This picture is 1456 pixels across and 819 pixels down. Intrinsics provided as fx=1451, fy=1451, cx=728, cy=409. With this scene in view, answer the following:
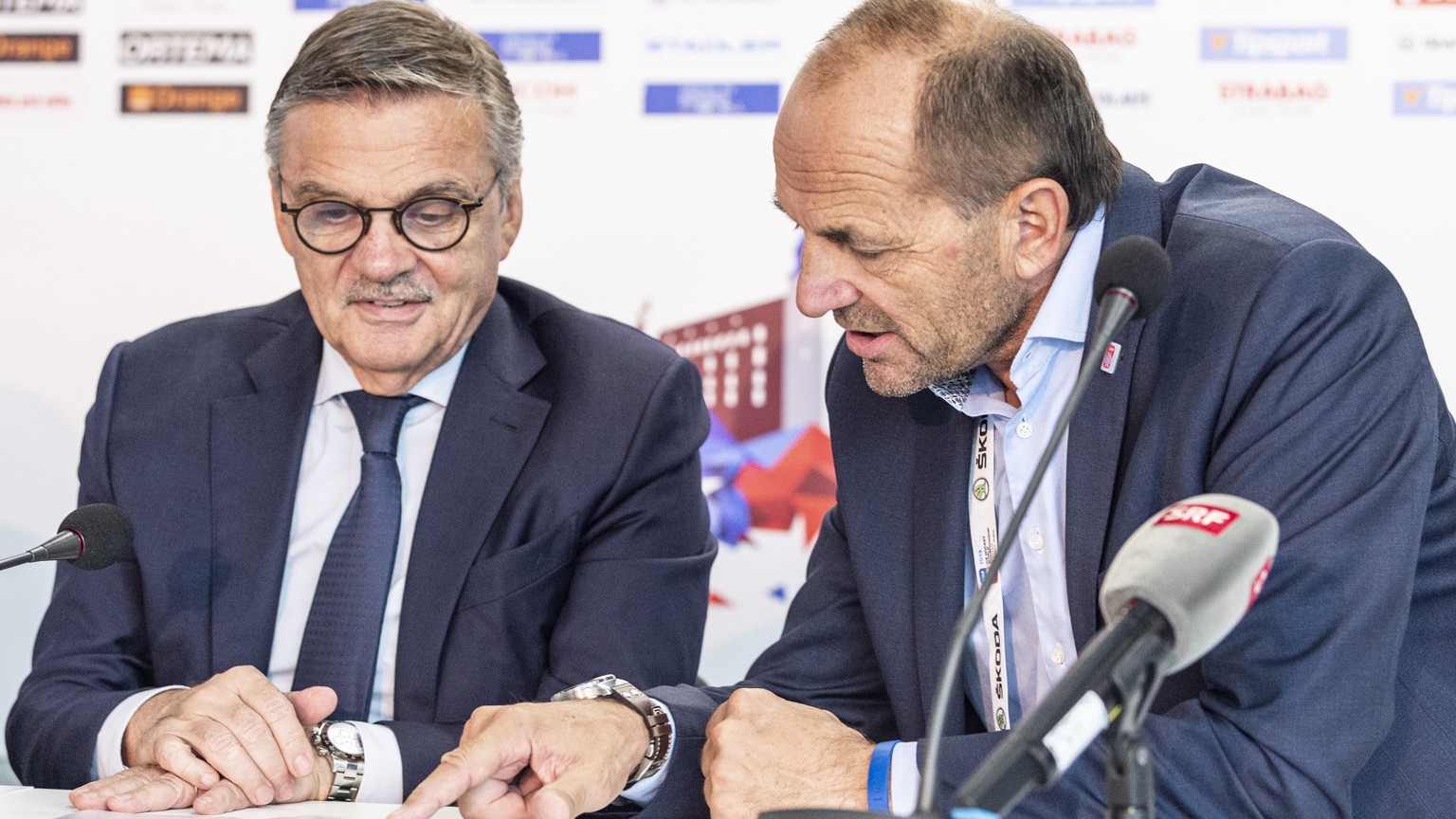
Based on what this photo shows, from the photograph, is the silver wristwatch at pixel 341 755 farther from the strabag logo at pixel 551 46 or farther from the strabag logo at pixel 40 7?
the strabag logo at pixel 40 7

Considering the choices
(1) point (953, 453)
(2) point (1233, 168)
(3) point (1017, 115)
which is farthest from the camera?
(2) point (1233, 168)

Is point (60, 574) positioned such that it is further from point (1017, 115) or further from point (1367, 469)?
point (1367, 469)

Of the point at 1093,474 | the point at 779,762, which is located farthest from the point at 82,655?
the point at 1093,474

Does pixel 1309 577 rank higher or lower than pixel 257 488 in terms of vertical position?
higher

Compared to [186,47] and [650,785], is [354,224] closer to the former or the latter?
[650,785]

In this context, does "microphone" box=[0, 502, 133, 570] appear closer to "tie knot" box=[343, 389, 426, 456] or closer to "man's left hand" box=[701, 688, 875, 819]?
"tie knot" box=[343, 389, 426, 456]

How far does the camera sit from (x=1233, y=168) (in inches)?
136

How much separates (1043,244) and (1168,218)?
18 centimetres

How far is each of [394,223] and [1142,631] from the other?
1.57 metres

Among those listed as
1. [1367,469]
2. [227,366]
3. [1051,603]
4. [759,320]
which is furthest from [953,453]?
[759,320]

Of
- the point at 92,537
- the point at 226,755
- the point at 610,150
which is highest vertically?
the point at 610,150

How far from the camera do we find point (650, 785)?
182 cm

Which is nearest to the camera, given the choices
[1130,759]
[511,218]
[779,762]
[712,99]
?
[1130,759]

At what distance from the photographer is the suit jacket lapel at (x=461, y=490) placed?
2.24 meters
